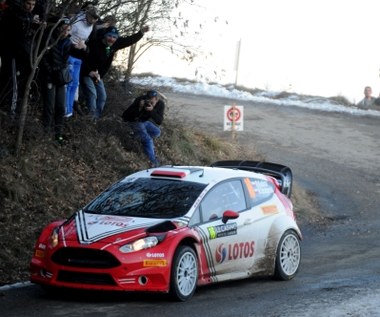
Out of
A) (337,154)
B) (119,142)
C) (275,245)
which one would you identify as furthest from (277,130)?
(275,245)

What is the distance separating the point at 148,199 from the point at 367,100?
79.6 ft

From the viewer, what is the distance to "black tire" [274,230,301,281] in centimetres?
1230

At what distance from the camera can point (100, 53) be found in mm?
16406

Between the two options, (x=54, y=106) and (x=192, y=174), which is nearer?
(x=192, y=174)

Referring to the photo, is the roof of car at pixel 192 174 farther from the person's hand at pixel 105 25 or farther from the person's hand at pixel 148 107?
the person's hand at pixel 148 107

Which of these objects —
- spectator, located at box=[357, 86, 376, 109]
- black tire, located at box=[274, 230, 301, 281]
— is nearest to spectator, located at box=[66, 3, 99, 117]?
black tire, located at box=[274, 230, 301, 281]

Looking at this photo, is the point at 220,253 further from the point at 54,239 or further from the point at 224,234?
the point at 54,239

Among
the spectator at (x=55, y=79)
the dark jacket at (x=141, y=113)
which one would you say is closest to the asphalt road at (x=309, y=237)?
the dark jacket at (x=141, y=113)

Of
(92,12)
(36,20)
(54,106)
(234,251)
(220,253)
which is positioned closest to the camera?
(220,253)

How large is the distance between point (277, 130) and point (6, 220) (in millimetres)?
17660

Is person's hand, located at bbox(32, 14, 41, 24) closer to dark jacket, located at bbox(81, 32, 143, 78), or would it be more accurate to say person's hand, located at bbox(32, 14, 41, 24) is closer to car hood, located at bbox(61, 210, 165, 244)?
dark jacket, located at bbox(81, 32, 143, 78)

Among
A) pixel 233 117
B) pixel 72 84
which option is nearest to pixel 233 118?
pixel 233 117

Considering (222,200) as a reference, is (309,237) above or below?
below

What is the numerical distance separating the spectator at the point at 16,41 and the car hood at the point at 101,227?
4367 mm
